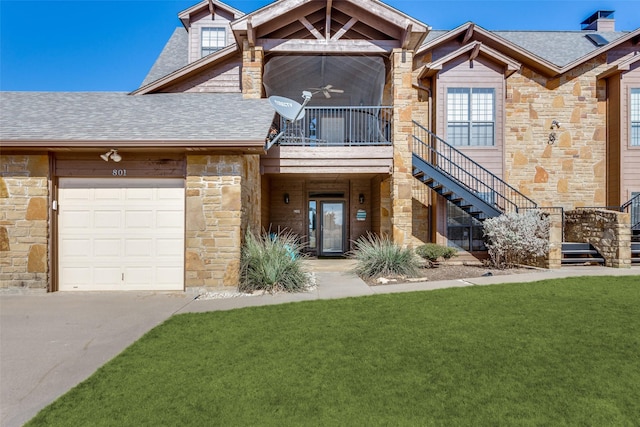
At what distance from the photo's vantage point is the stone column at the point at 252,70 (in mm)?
10812

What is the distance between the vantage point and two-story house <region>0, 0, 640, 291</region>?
783cm

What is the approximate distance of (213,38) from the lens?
1456 cm

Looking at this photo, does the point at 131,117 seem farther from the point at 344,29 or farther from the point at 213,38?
the point at 213,38

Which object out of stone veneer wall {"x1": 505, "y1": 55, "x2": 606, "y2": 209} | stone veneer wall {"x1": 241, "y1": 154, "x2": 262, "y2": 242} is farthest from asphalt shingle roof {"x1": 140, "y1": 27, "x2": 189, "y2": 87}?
stone veneer wall {"x1": 505, "y1": 55, "x2": 606, "y2": 209}

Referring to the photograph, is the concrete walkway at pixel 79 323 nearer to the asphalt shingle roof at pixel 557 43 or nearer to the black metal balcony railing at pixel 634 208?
the black metal balcony railing at pixel 634 208

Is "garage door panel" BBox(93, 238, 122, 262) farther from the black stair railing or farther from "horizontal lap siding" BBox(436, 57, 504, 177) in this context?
"horizontal lap siding" BBox(436, 57, 504, 177)

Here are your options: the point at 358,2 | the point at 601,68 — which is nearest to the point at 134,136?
the point at 358,2

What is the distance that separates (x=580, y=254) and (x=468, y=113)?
5.27m

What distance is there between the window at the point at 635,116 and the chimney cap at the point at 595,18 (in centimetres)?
602

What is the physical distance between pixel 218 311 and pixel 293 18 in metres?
8.28

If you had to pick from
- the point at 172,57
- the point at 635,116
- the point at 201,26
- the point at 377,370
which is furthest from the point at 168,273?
the point at 635,116

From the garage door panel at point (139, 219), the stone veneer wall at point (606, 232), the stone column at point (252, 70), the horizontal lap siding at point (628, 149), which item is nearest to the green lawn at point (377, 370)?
the garage door panel at point (139, 219)

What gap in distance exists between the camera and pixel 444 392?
337 cm

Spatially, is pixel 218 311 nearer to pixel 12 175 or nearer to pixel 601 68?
pixel 12 175
